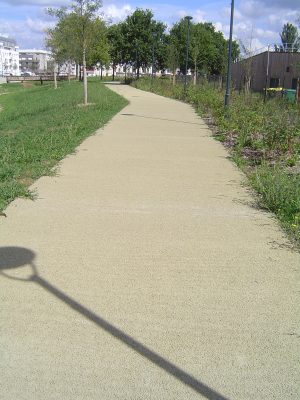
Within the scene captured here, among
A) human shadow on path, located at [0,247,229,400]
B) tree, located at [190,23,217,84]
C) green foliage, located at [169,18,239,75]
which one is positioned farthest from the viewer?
tree, located at [190,23,217,84]

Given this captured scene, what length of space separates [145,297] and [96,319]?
0.49 m

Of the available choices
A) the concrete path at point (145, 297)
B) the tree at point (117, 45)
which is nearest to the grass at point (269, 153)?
the concrete path at point (145, 297)

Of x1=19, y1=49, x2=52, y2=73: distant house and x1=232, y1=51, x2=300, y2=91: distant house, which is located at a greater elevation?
x1=19, y1=49, x2=52, y2=73: distant house

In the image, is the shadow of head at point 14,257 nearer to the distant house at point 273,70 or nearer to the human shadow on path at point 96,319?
the human shadow on path at point 96,319

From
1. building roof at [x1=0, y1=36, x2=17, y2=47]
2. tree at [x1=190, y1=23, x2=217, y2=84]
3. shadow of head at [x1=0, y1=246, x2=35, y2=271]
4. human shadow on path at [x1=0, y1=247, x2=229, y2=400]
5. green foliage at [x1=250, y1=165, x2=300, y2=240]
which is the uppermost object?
building roof at [x1=0, y1=36, x2=17, y2=47]

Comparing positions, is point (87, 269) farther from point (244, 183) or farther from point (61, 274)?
point (244, 183)

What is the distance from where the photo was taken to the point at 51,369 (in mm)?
2824

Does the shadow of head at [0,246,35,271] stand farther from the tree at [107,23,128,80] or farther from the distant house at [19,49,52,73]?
the distant house at [19,49,52,73]

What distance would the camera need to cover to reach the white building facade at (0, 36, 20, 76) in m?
152

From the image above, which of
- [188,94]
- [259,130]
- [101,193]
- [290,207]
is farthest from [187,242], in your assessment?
[188,94]

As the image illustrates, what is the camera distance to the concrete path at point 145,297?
278 cm

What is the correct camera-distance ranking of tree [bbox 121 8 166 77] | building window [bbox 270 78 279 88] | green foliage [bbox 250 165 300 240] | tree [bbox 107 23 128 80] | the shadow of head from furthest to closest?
1. tree [bbox 107 23 128 80]
2. tree [bbox 121 8 166 77]
3. building window [bbox 270 78 279 88]
4. green foliage [bbox 250 165 300 240]
5. the shadow of head

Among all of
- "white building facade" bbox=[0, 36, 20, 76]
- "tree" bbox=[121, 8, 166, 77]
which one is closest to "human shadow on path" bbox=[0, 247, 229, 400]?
"tree" bbox=[121, 8, 166, 77]

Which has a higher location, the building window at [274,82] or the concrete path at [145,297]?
the building window at [274,82]
